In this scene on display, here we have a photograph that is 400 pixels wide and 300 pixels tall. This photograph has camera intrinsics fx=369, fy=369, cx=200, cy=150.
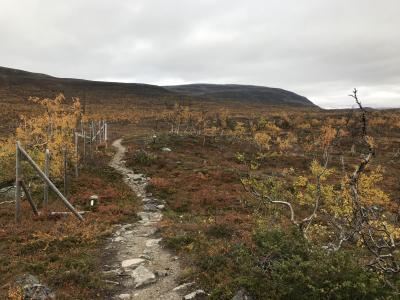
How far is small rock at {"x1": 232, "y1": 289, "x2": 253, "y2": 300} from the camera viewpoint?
8.70 meters

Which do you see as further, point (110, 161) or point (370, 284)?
point (110, 161)

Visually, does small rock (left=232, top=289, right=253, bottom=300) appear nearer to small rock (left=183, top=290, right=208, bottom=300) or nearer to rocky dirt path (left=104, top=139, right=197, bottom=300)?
small rock (left=183, top=290, right=208, bottom=300)

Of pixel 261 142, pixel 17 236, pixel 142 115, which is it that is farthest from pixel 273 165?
pixel 142 115

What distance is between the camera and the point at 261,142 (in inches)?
1853

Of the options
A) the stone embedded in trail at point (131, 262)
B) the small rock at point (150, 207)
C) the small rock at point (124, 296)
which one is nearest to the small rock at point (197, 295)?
the small rock at point (124, 296)

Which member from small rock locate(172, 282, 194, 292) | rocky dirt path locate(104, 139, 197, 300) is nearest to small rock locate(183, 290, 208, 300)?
rocky dirt path locate(104, 139, 197, 300)

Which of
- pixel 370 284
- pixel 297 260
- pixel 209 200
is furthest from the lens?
pixel 209 200

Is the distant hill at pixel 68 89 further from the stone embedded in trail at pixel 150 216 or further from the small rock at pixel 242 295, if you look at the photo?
the small rock at pixel 242 295

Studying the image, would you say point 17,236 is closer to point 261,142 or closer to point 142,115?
point 261,142

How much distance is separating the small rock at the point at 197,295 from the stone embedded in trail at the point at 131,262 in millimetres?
2755

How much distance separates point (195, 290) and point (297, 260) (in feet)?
9.11

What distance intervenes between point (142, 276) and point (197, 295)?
2066 mm

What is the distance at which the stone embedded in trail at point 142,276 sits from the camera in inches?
405

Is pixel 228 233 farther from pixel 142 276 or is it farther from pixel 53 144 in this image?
pixel 53 144
